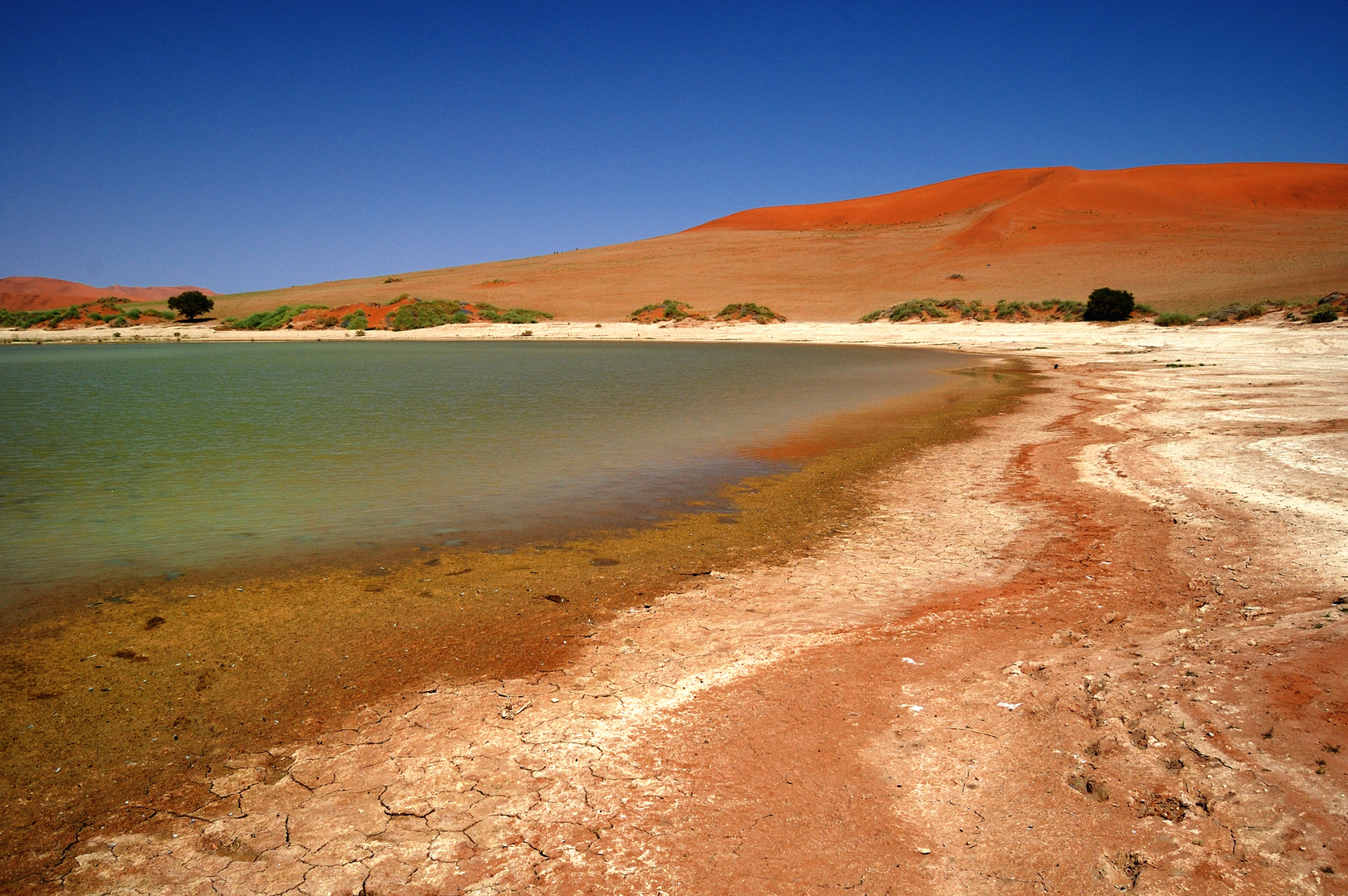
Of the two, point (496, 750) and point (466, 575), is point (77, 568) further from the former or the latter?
point (496, 750)

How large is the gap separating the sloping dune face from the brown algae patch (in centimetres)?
3477

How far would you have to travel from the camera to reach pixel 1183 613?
454 centimetres

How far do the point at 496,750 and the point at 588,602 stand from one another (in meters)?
1.79

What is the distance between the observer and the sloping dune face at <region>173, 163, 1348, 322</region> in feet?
145

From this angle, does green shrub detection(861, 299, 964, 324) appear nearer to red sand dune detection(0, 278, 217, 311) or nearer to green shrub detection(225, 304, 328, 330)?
green shrub detection(225, 304, 328, 330)

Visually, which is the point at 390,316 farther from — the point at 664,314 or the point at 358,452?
the point at 358,452

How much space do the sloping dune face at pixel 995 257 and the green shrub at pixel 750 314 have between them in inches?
67.6

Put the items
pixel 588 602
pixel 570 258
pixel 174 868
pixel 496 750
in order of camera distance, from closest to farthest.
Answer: pixel 174 868
pixel 496 750
pixel 588 602
pixel 570 258

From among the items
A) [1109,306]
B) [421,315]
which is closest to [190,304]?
[421,315]

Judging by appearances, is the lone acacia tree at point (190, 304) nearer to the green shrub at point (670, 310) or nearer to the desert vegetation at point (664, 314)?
the green shrub at point (670, 310)

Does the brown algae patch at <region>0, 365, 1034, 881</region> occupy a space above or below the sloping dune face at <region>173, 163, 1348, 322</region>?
below

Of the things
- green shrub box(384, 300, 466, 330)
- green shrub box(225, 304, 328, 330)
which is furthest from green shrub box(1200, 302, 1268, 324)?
green shrub box(225, 304, 328, 330)

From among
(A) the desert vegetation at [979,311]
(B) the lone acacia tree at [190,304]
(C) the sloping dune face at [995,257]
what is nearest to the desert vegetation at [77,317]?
(B) the lone acacia tree at [190,304]

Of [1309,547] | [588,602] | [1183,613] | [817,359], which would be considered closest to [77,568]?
[588,602]
